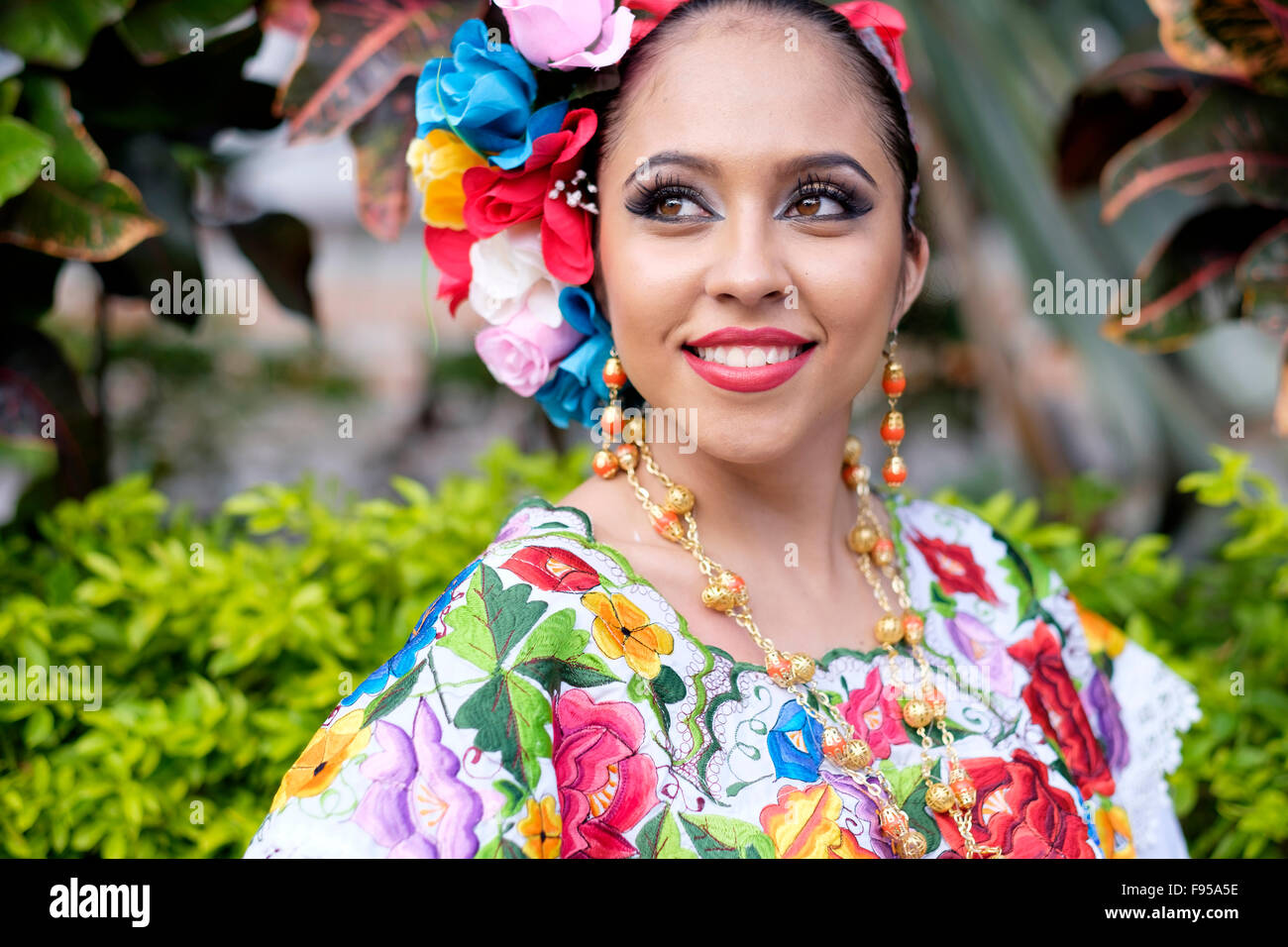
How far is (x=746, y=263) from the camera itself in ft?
4.71

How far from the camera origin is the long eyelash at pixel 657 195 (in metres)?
1.49

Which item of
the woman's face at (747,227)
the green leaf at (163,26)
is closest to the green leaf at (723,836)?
the woman's face at (747,227)

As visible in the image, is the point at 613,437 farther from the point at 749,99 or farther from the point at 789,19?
the point at 789,19

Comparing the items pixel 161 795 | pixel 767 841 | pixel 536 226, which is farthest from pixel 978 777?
pixel 161 795

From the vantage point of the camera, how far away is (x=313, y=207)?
177 inches

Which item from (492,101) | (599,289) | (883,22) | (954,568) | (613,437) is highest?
(883,22)

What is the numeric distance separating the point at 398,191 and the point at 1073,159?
1740mm

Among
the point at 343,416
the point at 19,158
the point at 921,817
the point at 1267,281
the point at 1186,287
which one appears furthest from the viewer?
the point at 343,416

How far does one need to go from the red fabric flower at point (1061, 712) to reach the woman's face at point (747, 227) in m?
0.65

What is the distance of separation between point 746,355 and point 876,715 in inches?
22.0

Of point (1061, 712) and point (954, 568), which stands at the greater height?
point (954, 568)

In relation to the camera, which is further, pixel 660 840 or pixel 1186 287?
pixel 1186 287

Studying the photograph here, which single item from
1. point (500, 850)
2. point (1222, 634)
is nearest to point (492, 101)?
point (500, 850)

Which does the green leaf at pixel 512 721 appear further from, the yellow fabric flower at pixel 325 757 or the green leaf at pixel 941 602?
the green leaf at pixel 941 602
